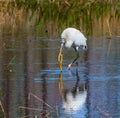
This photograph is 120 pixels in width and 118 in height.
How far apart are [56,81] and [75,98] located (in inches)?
66.5

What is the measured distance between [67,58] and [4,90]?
4.12 metres

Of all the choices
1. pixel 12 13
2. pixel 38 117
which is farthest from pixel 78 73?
pixel 12 13

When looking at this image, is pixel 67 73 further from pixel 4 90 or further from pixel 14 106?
pixel 14 106

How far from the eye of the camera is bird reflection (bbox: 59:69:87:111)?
32.0 feet

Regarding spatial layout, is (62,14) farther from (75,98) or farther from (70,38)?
(75,98)

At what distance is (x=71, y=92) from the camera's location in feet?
36.3

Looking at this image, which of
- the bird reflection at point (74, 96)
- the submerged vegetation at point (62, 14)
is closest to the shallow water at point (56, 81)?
the bird reflection at point (74, 96)

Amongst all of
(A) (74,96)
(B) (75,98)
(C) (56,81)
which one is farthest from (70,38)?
(B) (75,98)

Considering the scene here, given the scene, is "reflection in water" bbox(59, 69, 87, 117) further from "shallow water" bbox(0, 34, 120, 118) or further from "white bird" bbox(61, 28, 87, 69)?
"white bird" bbox(61, 28, 87, 69)

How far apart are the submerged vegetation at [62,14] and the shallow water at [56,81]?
325 cm

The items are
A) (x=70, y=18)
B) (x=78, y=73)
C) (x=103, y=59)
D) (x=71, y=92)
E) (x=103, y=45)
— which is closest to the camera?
(x=71, y=92)

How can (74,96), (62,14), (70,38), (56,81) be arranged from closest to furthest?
(74,96), (56,81), (70,38), (62,14)

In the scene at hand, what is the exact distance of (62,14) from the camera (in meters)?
25.6

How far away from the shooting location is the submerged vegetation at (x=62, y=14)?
21.0m
